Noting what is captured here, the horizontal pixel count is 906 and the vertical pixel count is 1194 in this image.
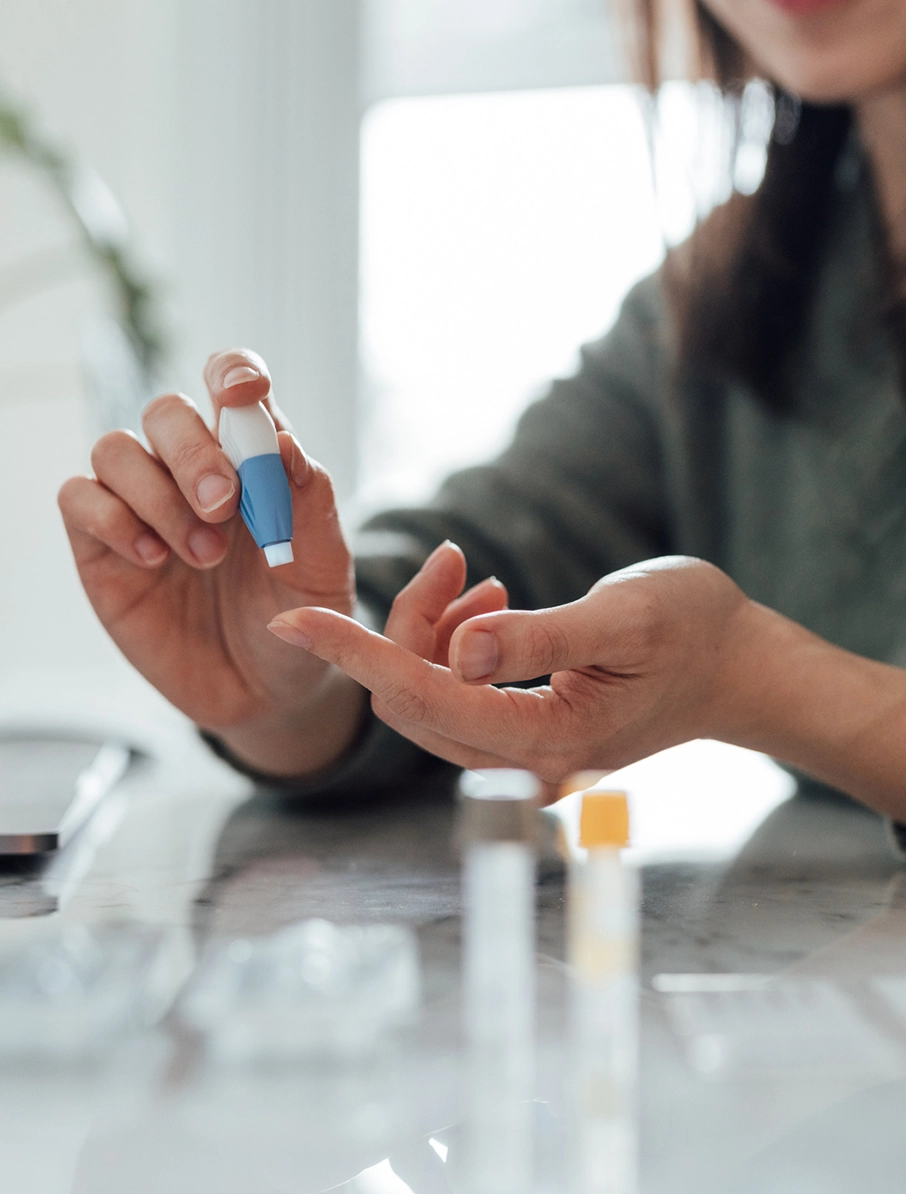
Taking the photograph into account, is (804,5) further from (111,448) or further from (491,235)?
(491,235)

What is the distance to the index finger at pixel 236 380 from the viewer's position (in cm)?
38

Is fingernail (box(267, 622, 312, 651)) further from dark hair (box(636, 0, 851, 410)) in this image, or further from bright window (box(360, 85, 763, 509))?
bright window (box(360, 85, 763, 509))

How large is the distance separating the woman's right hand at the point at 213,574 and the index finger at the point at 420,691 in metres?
0.07

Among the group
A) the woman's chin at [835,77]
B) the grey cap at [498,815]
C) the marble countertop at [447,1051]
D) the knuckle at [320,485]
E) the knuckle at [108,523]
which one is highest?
the woman's chin at [835,77]

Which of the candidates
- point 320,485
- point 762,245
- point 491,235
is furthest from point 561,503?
point 491,235

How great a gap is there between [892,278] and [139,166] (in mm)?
839

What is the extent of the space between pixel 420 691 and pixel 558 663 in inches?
1.9

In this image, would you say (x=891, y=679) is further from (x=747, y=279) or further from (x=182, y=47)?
(x=182, y=47)

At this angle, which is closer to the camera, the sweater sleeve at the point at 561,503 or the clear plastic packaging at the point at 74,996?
the clear plastic packaging at the point at 74,996

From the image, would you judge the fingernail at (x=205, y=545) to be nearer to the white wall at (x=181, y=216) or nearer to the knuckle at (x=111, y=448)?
the knuckle at (x=111, y=448)

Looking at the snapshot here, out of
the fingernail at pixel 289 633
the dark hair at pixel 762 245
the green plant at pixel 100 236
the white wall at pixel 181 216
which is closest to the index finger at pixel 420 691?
the fingernail at pixel 289 633

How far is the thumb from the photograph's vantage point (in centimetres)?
34

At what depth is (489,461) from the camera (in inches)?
28.2

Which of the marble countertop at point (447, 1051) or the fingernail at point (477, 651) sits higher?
the fingernail at point (477, 651)
